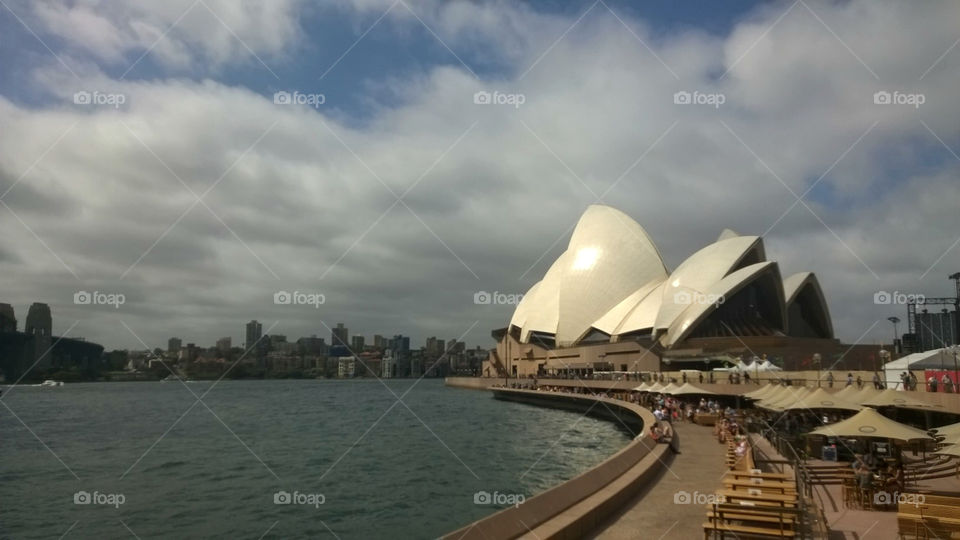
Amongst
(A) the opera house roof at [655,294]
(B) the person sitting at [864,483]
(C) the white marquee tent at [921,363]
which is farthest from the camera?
(A) the opera house roof at [655,294]

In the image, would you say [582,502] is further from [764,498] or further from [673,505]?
[764,498]

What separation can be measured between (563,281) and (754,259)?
684 inches

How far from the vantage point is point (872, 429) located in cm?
960

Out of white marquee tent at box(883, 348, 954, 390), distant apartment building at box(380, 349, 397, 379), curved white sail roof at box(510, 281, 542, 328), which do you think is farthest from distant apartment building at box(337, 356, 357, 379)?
white marquee tent at box(883, 348, 954, 390)

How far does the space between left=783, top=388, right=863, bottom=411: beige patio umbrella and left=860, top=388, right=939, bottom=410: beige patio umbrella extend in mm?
438

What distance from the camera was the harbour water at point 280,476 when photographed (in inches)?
484

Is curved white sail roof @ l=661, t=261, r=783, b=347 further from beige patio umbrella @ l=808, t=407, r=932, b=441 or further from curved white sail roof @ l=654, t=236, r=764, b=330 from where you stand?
beige patio umbrella @ l=808, t=407, r=932, b=441

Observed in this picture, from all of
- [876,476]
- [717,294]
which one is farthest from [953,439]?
[717,294]

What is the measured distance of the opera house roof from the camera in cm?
4284

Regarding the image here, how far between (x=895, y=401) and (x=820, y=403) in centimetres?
168

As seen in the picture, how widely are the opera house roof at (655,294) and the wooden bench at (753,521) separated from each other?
36.6 m

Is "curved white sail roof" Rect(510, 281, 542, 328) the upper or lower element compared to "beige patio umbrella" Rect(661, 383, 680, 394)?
upper

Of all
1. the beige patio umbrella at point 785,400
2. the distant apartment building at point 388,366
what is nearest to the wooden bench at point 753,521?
the beige patio umbrella at point 785,400

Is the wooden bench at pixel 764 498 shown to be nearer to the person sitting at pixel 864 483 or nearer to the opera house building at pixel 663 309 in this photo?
the person sitting at pixel 864 483
